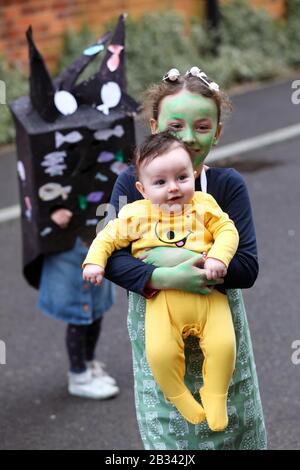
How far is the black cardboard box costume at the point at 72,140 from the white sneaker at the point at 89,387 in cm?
68

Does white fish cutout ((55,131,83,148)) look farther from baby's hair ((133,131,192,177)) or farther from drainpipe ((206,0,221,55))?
drainpipe ((206,0,221,55))

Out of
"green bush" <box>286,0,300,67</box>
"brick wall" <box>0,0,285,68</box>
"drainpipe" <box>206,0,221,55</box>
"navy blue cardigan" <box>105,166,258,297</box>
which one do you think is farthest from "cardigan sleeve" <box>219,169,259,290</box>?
"green bush" <box>286,0,300,67</box>

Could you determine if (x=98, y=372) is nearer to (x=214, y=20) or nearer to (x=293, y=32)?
(x=214, y=20)

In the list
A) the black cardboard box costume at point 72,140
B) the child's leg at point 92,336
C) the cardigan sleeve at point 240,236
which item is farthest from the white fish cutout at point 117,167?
the cardigan sleeve at point 240,236

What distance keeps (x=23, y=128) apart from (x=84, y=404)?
4.54ft

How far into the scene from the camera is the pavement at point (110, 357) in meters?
4.48

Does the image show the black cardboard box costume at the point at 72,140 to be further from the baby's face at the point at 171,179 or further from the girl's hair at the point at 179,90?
the baby's face at the point at 171,179

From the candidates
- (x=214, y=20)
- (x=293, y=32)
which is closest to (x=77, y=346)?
(x=214, y=20)

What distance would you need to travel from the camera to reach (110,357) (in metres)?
5.28

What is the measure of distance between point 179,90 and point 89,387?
2291 millimetres

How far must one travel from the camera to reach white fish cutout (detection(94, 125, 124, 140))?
171 inches

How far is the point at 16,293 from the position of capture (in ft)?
20.7

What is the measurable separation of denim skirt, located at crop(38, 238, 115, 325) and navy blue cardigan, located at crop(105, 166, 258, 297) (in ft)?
5.29
